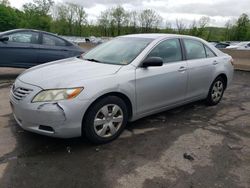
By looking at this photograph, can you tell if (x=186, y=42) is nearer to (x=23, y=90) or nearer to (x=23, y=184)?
(x=23, y=90)

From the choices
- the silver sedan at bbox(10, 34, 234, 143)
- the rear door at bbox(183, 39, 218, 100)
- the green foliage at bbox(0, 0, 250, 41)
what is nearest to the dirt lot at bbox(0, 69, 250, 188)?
the silver sedan at bbox(10, 34, 234, 143)

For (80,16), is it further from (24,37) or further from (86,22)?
(24,37)

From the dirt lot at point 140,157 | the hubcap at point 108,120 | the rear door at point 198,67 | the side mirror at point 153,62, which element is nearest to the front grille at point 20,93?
the dirt lot at point 140,157

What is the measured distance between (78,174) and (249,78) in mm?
7958

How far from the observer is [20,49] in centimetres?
773

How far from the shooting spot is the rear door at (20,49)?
298 inches

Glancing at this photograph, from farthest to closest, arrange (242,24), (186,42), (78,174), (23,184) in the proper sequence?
(242,24)
(186,42)
(78,174)
(23,184)

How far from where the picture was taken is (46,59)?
808 centimetres

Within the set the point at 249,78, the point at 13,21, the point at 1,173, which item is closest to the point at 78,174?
the point at 1,173

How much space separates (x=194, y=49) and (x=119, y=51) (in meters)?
1.58

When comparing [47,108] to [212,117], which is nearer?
[47,108]

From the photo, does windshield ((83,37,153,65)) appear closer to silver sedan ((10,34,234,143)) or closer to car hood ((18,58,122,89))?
silver sedan ((10,34,234,143))

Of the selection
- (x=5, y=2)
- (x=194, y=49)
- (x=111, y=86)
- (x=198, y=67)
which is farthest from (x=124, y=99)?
(x=5, y=2)

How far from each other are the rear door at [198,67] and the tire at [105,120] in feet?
5.35
